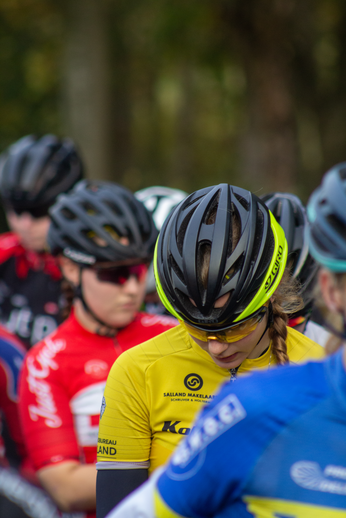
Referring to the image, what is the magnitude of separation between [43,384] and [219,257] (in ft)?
4.93

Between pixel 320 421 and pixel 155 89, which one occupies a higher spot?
pixel 320 421

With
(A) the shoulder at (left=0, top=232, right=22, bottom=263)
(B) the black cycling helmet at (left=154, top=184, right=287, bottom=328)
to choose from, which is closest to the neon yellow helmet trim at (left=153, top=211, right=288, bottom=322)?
(B) the black cycling helmet at (left=154, top=184, right=287, bottom=328)

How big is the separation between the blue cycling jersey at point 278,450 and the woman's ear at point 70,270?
2248mm

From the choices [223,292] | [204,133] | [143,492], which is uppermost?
[223,292]

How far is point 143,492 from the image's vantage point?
162 cm

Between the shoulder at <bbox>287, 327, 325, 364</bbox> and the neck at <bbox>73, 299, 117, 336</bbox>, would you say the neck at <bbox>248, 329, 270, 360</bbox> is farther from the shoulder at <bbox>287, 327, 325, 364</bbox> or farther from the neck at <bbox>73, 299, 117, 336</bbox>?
the neck at <bbox>73, 299, 117, 336</bbox>

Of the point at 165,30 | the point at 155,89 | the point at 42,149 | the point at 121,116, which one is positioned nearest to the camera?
the point at 42,149

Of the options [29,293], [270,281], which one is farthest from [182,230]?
[29,293]

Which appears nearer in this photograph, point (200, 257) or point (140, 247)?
point (200, 257)

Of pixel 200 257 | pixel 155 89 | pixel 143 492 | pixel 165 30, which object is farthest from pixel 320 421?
pixel 155 89

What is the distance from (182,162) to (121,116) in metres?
5.96

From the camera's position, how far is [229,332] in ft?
7.17

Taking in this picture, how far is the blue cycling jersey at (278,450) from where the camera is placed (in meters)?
1.49

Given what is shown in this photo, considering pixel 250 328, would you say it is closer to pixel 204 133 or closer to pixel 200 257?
pixel 200 257
